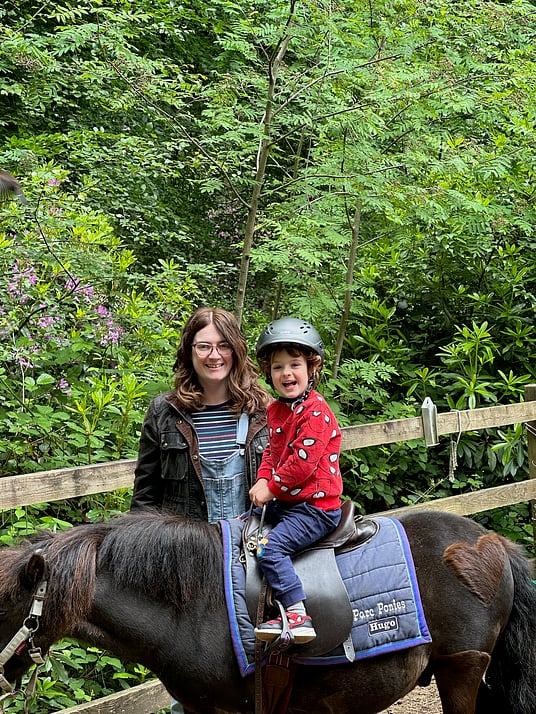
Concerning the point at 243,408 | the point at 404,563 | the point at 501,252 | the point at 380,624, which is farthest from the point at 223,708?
the point at 501,252

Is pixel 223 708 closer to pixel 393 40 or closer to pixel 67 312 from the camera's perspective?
pixel 67 312

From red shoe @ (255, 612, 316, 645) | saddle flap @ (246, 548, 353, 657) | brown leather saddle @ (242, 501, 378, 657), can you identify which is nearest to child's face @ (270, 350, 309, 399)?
brown leather saddle @ (242, 501, 378, 657)

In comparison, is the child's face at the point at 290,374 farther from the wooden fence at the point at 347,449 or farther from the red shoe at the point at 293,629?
the wooden fence at the point at 347,449

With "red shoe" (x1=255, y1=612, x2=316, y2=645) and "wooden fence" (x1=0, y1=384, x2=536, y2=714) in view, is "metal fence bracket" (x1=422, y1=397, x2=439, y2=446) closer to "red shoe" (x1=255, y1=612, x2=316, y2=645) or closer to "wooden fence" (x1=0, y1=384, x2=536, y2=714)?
"wooden fence" (x1=0, y1=384, x2=536, y2=714)

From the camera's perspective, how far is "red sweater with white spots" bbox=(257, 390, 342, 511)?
2367 millimetres

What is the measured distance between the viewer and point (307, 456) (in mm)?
2359

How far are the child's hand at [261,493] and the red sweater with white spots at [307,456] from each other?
0.07ft

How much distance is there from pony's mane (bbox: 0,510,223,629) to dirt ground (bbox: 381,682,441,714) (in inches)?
90.7

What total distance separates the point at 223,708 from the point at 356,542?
0.70 meters

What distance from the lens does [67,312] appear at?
4.55 meters

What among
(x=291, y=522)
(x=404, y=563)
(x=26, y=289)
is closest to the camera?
(x=291, y=522)

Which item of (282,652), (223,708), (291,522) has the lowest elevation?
(223,708)

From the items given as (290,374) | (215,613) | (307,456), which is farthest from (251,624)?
(290,374)

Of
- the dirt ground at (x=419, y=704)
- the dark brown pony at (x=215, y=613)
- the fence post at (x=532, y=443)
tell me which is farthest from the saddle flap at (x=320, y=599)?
the fence post at (x=532, y=443)
